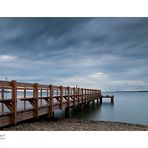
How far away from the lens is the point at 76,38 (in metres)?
13.8

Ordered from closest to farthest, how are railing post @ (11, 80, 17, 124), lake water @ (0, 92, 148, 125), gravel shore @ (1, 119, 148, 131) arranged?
railing post @ (11, 80, 17, 124) → gravel shore @ (1, 119, 148, 131) → lake water @ (0, 92, 148, 125)

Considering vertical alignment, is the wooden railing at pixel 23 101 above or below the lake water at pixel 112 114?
above

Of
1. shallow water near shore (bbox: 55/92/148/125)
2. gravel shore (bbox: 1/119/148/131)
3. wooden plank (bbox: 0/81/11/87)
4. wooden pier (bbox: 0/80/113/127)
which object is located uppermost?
wooden plank (bbox: 0/81/11/87)

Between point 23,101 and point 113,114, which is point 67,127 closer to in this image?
point 23,101

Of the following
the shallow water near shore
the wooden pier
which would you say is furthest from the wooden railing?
the shallow water near shore

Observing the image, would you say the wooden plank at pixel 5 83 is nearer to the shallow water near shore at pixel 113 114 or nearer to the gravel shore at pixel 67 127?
the gravel shore at pixel 67 127

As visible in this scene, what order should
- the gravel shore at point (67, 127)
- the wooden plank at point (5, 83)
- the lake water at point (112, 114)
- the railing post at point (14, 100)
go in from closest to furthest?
the wooden plank at point (5, 83), the railing post at point (14, 100), the gravel shore at point (67, 127), the lake water at point (112, 114)

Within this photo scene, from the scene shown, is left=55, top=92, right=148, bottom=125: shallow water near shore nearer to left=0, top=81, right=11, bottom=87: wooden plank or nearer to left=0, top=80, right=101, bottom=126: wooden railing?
left=0, top=80, right=101, bottom=126: wooden railing

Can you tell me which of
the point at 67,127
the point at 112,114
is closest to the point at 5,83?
the point at 67,127


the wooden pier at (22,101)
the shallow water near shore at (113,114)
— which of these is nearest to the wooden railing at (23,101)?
the wooden pier at (22,101)
